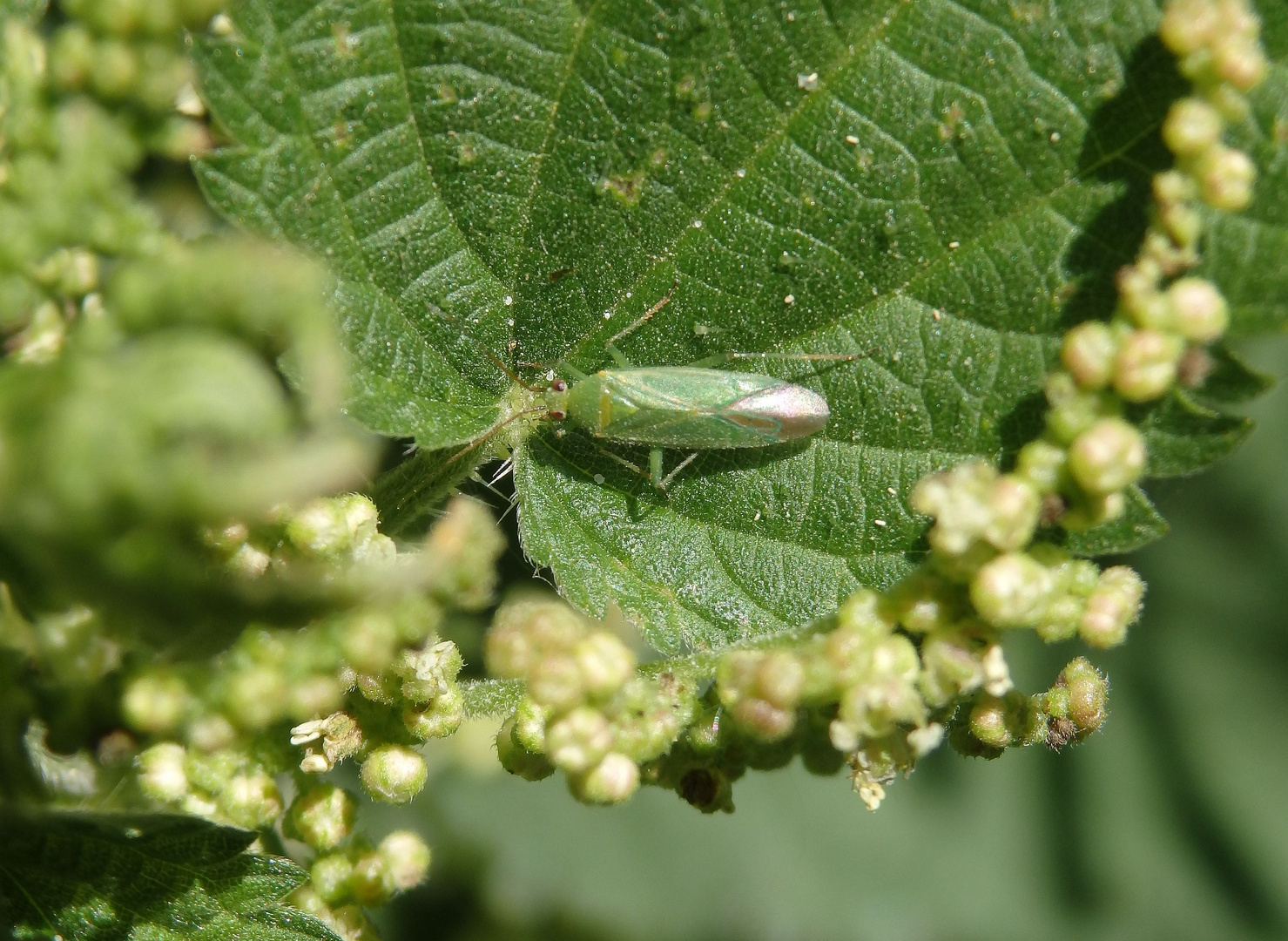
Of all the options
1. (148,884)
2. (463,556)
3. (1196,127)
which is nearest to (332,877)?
(148,884)

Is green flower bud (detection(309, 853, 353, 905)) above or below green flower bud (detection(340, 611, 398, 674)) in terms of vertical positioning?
below

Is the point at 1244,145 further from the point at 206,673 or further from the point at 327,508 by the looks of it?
the point at 206,673

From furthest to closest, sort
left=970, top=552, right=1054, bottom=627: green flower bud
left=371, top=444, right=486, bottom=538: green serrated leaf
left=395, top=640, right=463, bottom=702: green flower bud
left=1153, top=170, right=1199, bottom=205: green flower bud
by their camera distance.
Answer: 1. left=371, top=444, right=486, bottom=538: green serrated leaf
2. left=395, top=640, right=463, bottom=702: green flower bud
3. left=1153, top=170, right=1199, bottom=205: green flower bud
4. left=970, top=552, right=1054, bottom=627: green flower bud

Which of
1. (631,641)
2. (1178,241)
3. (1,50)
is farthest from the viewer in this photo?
(631,641)

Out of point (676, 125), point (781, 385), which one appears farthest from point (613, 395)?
point (676, 125)

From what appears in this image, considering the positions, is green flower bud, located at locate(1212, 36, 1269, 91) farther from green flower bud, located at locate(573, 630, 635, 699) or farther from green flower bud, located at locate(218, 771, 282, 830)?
green flower bud, located at locate(218, 771, 282, 830)

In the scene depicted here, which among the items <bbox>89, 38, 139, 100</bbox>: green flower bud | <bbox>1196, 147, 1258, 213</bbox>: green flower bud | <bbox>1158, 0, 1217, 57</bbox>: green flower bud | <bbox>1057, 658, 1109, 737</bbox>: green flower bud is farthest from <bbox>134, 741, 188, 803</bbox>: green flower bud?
<bbox>1158, 0, 1217, 57</bbox>: green flower bud

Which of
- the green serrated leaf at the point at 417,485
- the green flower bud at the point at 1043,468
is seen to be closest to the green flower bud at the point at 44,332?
the green serrated leaf at the point at 417,485
